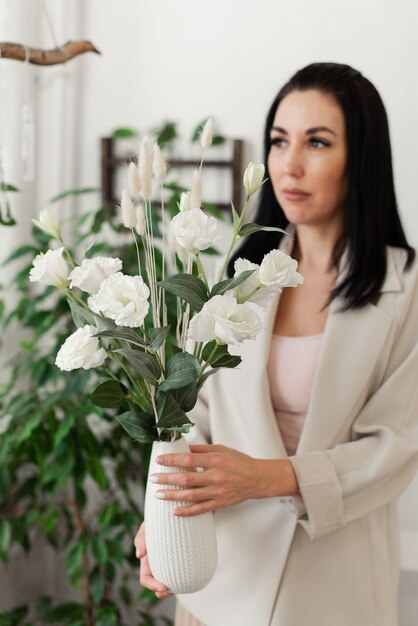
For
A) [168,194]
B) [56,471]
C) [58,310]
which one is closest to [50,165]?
[168,194]

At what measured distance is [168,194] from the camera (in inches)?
94.9

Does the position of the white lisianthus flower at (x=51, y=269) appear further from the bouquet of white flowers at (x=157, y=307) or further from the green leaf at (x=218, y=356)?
the green leaf at (x=218, y=356)

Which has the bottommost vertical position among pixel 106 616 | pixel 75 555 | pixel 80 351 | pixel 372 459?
pixel 106 616

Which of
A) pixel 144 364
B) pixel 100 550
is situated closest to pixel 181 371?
pixel 144 364

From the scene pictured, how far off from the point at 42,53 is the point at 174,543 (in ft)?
3.49

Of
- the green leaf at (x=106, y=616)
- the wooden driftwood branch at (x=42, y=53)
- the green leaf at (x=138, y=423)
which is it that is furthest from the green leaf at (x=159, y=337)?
the green leaf at (x=106, y=616)

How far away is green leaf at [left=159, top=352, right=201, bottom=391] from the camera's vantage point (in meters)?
1.05

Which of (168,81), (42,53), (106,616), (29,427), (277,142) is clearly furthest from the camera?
(168,81)

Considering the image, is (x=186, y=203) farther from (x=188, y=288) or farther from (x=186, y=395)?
(x=186, y=395)

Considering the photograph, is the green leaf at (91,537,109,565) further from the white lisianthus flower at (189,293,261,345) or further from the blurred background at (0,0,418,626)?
the white lisianthus flower at (189,293,261,345)

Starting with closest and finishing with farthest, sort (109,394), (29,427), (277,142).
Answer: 1. (109,394)
2. (277,142)
3. (29,427)

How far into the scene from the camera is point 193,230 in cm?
102

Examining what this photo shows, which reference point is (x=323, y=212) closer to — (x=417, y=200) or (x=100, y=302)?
(x=100, y=302)

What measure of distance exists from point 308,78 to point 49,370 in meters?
0.98
